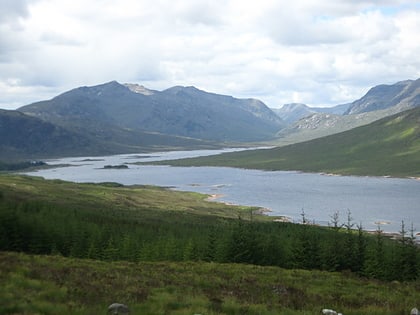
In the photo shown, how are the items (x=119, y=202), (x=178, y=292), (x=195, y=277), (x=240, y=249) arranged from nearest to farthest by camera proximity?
(x=178, y=292) → (x=195, y=277) → (x=240, y=249) → (x=119, y=202)

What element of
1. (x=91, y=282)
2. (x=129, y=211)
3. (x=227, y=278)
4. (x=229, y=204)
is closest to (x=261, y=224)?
(x=129, y=211)

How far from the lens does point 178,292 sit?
24891 mm

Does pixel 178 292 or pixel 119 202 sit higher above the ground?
pixel 178 292

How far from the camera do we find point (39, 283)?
22.7 m

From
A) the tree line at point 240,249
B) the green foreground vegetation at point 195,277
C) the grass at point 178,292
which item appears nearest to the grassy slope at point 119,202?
the tree line at point 240,249

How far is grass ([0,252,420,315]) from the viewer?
19688 millimetres

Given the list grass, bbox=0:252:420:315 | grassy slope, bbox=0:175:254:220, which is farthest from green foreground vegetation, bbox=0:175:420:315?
grassy slope, bbox=0:175:254:220

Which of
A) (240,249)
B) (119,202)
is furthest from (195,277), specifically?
(119,202)

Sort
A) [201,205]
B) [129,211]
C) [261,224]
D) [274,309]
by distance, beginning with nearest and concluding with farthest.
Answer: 1. [274,309]
2. [261,224]
3. [129,211]
4. [201,205]

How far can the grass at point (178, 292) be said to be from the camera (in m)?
19.7

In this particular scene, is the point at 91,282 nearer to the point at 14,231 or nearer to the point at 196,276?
the point at 196,276

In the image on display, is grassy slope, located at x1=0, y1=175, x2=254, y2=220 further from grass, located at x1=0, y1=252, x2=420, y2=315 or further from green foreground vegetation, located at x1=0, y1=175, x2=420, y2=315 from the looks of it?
grass, located at x1=0, y1=252, x2=420, y2=315

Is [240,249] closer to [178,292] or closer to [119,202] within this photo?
[178,292]

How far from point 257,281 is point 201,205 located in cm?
15713
